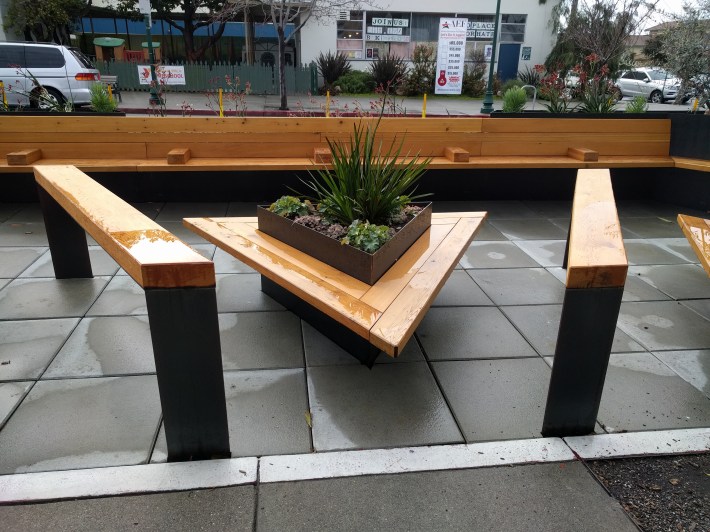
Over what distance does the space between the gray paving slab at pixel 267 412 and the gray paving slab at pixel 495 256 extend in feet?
7.97

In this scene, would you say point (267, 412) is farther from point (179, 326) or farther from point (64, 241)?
point (64, 241)

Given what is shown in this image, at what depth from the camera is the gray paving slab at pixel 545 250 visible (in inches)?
197

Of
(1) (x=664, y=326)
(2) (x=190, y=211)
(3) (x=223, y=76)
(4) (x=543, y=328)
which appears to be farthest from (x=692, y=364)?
(3) (x=223, y=76)

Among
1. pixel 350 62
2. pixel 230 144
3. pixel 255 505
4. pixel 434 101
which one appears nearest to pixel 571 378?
pixel 255 505

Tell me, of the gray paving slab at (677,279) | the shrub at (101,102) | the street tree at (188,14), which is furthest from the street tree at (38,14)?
the gray paving slab at (677,279)

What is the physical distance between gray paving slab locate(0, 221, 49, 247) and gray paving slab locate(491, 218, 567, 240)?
4.73 m

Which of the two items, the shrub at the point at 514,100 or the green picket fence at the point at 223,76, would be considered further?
the green picket fence at the point at 223,76

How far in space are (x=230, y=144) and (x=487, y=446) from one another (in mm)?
5169

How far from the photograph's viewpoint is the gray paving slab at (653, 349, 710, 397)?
10.1ft

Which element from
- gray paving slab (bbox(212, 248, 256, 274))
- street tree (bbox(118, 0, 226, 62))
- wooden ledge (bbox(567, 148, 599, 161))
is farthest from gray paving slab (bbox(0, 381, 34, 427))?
street tree (bbox(118, 0, 226, 62))

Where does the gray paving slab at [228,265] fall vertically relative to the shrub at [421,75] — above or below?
below

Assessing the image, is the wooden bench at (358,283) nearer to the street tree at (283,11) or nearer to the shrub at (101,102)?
the shrub at (101,102)

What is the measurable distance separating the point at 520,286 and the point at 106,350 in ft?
10.3

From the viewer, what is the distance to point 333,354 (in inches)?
130
